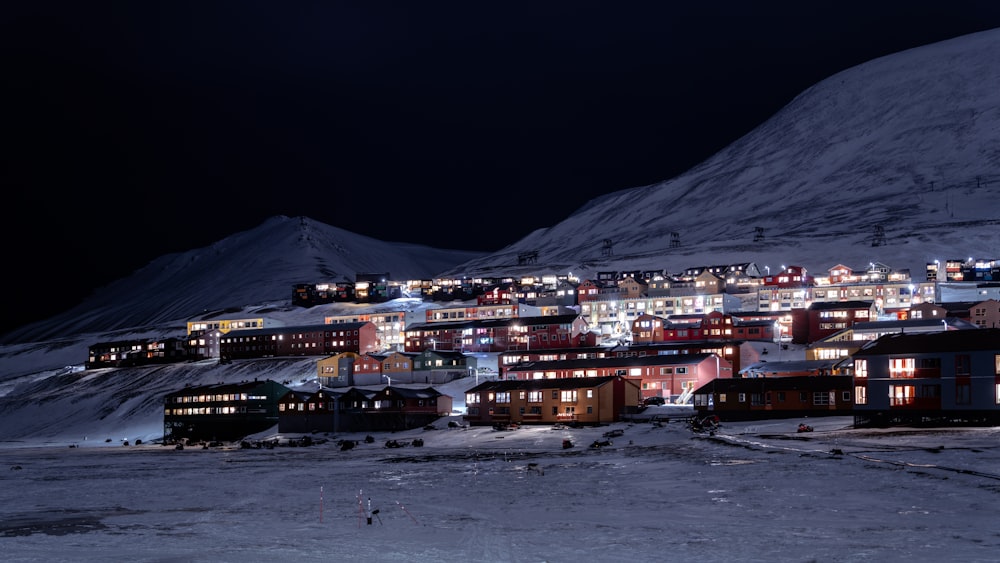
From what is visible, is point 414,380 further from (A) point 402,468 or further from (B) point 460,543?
(B) point 460,543

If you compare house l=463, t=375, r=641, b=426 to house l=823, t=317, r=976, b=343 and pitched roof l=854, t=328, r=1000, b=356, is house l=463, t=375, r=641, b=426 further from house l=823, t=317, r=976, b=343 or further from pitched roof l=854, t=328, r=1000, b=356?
house l=823, t=317, r=976, b=343

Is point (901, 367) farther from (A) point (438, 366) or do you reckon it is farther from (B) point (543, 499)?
(A) point (438, 366)

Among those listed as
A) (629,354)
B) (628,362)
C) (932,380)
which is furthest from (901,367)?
(629,354)

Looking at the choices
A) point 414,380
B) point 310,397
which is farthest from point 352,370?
point 310,397

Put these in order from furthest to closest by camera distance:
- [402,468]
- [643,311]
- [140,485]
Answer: [643,311] → [402,468] → [140,485]

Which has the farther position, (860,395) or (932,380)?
(860,395)

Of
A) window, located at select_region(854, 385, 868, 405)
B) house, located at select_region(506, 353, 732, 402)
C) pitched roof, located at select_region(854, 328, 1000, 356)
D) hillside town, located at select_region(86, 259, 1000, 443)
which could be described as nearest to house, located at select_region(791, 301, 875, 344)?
hillside town, located at select_region(86, 259, 1000, 443)
